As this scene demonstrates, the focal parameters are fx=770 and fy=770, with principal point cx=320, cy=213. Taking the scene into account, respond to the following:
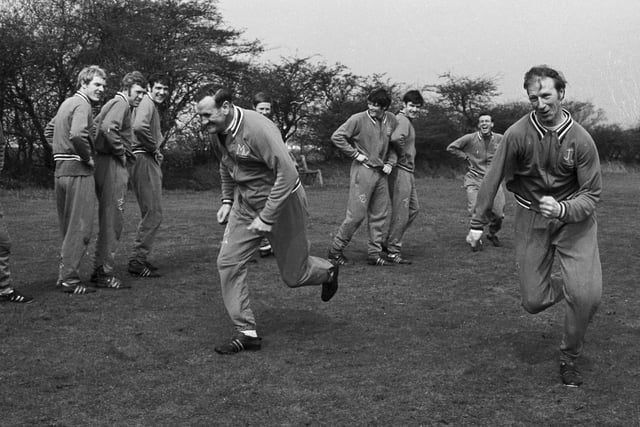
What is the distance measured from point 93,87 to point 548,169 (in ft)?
15.7

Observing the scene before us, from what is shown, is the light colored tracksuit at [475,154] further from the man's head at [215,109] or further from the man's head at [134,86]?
the man's head at [215,109]

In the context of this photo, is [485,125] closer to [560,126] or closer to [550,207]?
[560,126]

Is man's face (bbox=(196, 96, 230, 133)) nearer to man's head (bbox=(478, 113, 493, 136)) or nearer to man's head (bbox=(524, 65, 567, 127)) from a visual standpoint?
man's head (bbox=(524, 65, 567, 127))

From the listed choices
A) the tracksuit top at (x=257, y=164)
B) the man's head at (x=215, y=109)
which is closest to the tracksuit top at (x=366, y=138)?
the tracksuit top at (x=257, y=164)

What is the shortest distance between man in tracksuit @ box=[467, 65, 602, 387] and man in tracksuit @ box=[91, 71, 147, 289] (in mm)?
4441

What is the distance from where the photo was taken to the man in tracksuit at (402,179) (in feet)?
34.8

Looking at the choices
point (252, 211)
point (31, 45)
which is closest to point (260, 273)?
point (252, 211)

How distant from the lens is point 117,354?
6.25m

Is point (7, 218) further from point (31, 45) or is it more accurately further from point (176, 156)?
point (176, 156)

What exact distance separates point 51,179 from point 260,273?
15232 mm

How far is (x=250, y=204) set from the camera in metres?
6.41

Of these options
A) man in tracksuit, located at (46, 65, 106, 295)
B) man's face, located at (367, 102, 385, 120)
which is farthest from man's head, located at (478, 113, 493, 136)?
man in tracksuit, located at (46, 65, 106, 295)

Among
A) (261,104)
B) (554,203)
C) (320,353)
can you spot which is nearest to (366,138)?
(261,104)

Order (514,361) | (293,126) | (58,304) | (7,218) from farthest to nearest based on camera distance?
(293,126) → (7,218) → (58,304) → (514,361)
